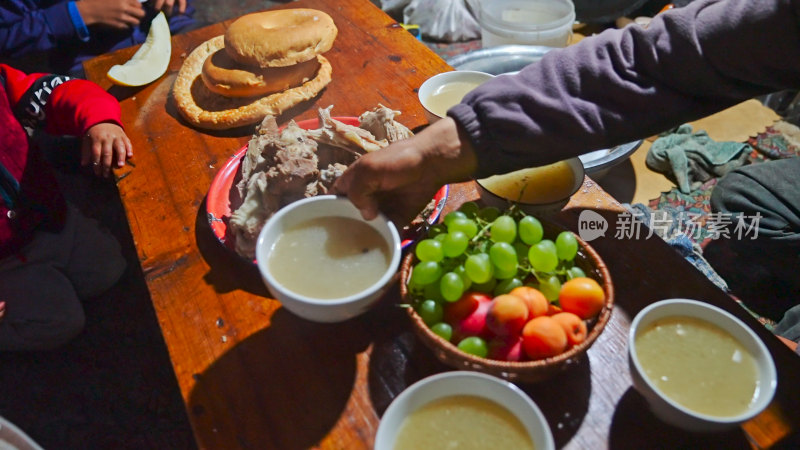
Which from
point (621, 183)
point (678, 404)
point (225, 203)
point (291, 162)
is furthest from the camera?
point (621, 183)

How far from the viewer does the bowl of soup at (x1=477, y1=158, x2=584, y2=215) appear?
121 centimetres

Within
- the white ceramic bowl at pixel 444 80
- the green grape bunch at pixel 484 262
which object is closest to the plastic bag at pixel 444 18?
the white ceramic bowl at pixel 444 80

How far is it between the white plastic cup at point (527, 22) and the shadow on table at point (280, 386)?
1.74 metres

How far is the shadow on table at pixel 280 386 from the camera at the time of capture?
3.02 ft

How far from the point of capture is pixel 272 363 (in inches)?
40.6

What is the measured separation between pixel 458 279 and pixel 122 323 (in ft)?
5.68

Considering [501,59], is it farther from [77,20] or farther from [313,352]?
[77,20]

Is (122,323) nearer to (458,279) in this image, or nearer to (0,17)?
(0,17)

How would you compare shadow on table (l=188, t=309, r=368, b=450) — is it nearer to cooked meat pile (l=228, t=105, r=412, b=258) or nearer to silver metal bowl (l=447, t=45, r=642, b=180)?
cooked meat pile (l=228, t=105, r=412, b=258)

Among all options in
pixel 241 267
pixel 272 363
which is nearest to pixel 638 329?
pixel 272 363

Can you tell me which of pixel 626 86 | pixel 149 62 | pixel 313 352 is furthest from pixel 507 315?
pixel 149 62

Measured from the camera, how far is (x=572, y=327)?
0.87 m

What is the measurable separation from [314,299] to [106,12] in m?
2.05

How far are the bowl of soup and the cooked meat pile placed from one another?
0.29 meters
